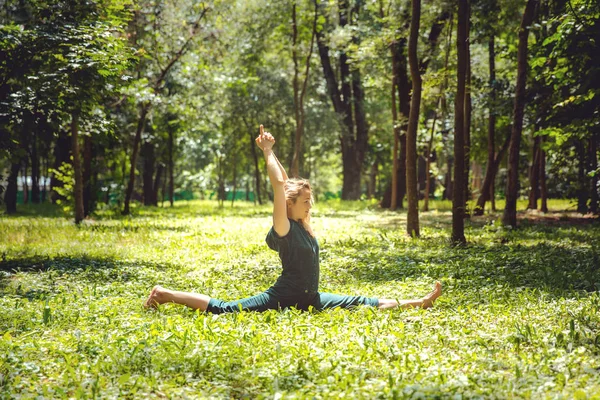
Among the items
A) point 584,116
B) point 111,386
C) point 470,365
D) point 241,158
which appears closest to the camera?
point 111,386

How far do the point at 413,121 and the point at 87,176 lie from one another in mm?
12515

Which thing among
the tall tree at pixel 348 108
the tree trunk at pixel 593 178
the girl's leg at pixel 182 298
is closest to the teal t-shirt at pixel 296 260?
the girl's leg at pixel 182 298

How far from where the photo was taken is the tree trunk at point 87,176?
73.3 feet

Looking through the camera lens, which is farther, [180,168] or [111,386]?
[180,168]

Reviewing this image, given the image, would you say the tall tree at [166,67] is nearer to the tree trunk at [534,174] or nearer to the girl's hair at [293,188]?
the tree trunk at [534,174]

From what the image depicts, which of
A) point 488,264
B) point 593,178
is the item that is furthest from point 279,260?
point 593,178

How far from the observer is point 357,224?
21.1 meters

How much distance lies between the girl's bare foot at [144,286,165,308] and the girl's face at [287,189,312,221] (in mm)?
1750

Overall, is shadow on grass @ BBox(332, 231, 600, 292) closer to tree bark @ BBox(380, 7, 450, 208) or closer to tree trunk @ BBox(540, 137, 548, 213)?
tree bark @ BBox(380, 7, 450, 208)

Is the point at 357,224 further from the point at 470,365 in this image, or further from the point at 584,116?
the point at 470,365

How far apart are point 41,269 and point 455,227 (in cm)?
851

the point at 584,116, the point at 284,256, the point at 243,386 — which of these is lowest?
the point at 243,386

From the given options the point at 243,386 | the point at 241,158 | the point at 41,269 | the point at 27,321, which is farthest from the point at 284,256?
the point at 241,158

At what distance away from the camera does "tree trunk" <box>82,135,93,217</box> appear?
2234 centimetres
